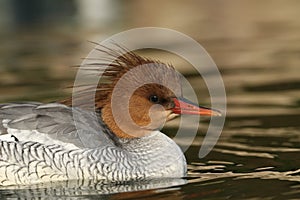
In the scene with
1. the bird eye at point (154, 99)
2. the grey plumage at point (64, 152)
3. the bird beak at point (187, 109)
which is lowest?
the grey plumage at point (64, 152)

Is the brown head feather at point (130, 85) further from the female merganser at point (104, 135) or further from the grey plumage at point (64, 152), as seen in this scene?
the grey plumage at point (64, 152)

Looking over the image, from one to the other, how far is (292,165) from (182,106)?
1274 millimetres

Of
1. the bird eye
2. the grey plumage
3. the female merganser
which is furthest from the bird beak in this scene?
the grey plumage

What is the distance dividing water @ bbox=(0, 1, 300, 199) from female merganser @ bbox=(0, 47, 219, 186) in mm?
165

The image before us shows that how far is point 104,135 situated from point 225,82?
5309 millimetres

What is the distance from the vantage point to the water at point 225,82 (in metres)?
8.66

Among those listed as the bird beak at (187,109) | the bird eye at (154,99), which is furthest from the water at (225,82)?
the bird eye at (154,99)

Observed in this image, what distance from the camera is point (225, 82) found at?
14.1 meters

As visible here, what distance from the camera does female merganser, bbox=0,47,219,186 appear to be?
8.87m

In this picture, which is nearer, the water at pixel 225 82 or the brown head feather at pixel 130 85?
the water at pixel 225 82

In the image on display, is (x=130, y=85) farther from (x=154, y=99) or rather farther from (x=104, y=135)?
(x=104, y=135)

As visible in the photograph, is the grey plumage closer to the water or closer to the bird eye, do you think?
the water

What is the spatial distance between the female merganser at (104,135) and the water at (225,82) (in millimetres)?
165

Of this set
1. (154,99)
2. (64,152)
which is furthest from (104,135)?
(154,99)
